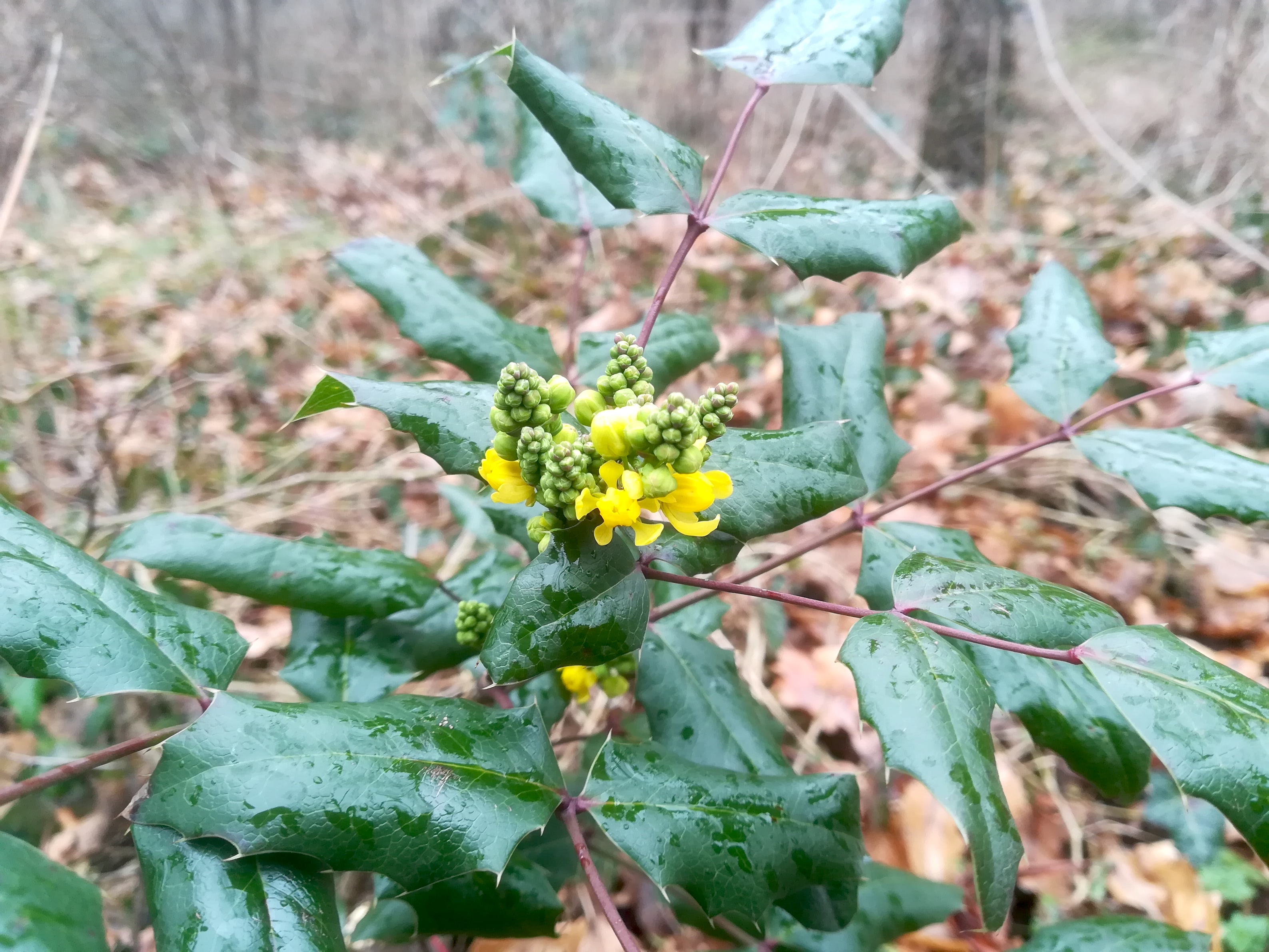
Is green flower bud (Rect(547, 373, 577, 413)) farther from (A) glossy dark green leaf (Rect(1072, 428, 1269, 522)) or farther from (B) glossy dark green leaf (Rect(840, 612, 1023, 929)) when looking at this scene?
(A) glossy dark green leaf (Rect(1072, 428, 1269, 522))

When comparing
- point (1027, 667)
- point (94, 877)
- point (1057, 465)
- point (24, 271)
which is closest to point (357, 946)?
point (94, 877)

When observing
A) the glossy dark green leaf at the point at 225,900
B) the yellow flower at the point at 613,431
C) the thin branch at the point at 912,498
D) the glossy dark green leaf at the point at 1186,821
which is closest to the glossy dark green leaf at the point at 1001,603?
the thin branch at the point at 912,498

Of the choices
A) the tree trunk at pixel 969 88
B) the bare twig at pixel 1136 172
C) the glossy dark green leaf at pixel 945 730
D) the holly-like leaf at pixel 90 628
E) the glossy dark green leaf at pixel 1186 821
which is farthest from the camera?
the tree trunk at pixel 969 88

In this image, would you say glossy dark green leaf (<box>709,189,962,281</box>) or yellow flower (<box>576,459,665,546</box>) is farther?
glossy dark green leaf (<box>709,189,962,281</box>)

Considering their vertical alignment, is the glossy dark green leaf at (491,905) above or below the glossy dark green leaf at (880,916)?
above

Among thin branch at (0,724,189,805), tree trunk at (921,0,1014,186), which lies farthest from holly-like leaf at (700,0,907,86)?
tree trunk at (921,0,1014,186)

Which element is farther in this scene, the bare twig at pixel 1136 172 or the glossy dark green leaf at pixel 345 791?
the bare twig at pixel 1136 172

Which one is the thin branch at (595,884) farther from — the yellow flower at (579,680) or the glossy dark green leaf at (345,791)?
the yellow flower at (579,680)
